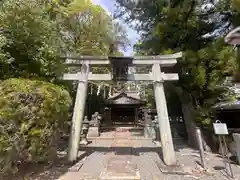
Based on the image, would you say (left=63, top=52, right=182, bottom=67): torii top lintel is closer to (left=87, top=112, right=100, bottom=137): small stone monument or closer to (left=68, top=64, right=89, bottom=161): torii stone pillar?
(left=68, top=64, right=89, bottom=161): torii stone pillar

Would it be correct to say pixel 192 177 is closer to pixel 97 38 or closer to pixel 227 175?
pixel 227 175

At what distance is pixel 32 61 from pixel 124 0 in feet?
23.2

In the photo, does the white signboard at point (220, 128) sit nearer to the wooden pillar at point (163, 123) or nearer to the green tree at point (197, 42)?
the wooden pillar at point (163, 123)

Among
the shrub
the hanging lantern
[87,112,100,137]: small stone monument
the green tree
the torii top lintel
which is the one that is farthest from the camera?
[87,112,100,137]: small stone monument

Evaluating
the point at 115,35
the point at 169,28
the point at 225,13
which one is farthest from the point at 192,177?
the point at 115,35

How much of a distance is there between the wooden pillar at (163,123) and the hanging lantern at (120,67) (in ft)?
3.53

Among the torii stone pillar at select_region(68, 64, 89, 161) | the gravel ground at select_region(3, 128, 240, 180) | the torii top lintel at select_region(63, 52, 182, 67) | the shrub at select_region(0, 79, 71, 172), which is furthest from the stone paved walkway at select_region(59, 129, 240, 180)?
the torii top lintel at select_region(63, 52, 182, 67)

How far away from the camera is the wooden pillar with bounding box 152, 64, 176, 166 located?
22.6 ft

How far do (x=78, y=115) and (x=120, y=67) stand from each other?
240 centimetres

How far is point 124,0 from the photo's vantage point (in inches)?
450

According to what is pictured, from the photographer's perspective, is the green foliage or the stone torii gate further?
the stone torii gate

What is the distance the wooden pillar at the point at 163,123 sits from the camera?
6895 millimetres

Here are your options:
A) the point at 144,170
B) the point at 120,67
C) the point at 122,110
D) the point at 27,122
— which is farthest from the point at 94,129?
the point at 27,122

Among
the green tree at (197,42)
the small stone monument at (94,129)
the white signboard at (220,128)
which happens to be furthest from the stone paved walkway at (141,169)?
the small stone monument at (94,129)
